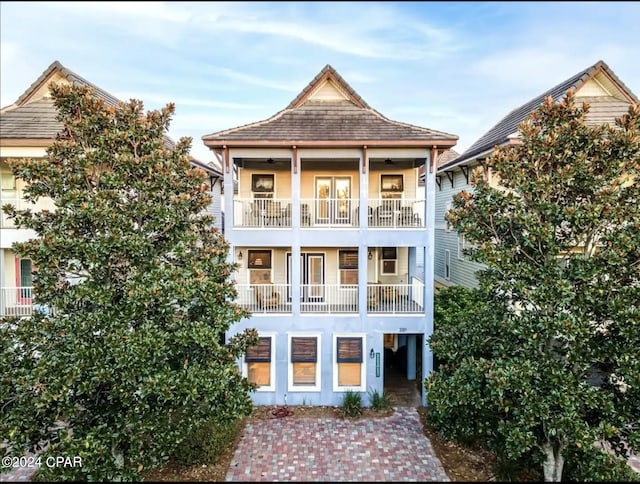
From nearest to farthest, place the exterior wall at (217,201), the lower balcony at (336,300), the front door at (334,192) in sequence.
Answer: the lower balcony at (336,300)
the front door at (334,192)
the exterior wall at (217,201)

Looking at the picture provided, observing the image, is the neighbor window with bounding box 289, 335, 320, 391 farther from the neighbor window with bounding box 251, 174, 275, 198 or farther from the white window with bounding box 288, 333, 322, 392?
the neighbor window with bounding box 251, 174, 275, 198

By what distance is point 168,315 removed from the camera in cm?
694

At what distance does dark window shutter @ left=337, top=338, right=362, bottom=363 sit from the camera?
444 inches

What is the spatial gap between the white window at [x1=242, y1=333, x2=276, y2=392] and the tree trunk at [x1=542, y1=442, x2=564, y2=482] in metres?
7.57

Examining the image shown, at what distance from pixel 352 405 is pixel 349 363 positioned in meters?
1.28

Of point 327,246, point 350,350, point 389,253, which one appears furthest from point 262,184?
point 350,350

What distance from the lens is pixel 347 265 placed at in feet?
45.4

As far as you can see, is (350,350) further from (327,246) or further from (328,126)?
(328,126)

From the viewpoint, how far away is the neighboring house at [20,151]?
11094 millimetres

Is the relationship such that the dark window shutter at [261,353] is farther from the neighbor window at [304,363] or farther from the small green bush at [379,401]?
the small green bush at [379,401]

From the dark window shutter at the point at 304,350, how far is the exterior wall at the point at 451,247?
26.2 ft

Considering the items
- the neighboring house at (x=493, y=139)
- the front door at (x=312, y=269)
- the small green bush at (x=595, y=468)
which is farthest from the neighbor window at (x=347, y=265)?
the small green bush at (x=595, y=468)

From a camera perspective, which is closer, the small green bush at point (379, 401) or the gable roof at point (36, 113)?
the small green bush at point (379, 401)

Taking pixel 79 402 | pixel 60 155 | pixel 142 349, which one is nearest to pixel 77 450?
pixel 79 402
